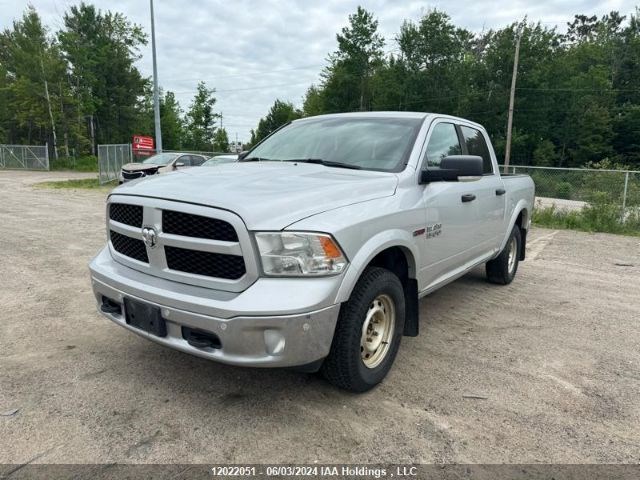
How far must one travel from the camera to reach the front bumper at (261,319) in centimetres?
237

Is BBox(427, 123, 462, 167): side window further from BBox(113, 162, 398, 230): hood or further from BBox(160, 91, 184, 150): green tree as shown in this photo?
BBox(160, 91, 184, 150): green tree

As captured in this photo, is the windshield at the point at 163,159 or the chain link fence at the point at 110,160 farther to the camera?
the chain link fence at the point at 110,160

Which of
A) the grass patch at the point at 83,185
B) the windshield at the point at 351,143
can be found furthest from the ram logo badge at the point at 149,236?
the grass patch at the point at 83,185

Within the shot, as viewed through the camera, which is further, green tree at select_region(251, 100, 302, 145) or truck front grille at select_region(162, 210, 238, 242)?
green tree at select_region(251, 100, 302, 145)

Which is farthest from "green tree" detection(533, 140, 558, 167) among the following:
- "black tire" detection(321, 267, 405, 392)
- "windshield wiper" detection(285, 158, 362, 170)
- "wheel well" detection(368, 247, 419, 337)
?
"black tire" detection(321, 267, 405, 392)

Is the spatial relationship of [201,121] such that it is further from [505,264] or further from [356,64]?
[505,264]

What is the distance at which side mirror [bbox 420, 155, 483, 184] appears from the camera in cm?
334

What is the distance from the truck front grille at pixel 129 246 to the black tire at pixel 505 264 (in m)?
4.10

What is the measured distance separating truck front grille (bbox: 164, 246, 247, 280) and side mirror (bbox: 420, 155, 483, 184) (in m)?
1.64

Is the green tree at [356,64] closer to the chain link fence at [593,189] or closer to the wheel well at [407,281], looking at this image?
the chain link fence at [593,189]

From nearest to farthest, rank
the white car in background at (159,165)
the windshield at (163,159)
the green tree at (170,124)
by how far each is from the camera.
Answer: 1. the white car in background at (159,165)
2. the windshield at (163,159)
3. the green tree at (170,124)

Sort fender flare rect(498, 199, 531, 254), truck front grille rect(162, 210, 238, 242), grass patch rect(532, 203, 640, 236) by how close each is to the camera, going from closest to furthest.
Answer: truck front grille rect(162, 210, 238, 242) → fender flare rect(498, 199, 531, 254) → grass patch rect(532, 203, 640, 236)

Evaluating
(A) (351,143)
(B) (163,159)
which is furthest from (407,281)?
(B) (163,159)

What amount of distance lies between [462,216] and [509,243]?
1.90m
